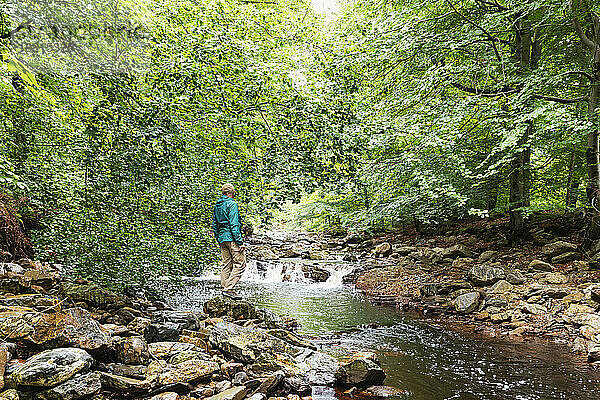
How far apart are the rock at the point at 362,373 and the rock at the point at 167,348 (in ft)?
6.72

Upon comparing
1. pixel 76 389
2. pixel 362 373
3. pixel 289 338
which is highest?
pixel 76 389

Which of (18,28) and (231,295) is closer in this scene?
(18,28)

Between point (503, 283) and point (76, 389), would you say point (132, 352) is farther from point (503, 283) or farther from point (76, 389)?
point (503, 283)

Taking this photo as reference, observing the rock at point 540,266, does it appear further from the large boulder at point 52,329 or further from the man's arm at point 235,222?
the large boulder at point 52,329

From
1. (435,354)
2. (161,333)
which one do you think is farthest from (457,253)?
(161,333)

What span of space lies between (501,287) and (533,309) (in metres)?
1.16

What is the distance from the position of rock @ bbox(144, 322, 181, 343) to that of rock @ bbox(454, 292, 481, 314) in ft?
21.4

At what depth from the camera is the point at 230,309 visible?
24.3 feet

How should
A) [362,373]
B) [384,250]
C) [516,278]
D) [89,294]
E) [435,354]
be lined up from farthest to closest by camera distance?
1. [384,250]
2. [516,278]
3. [435,354]
4. [89,294]
5. [362,373]

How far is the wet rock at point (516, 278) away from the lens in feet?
31.1

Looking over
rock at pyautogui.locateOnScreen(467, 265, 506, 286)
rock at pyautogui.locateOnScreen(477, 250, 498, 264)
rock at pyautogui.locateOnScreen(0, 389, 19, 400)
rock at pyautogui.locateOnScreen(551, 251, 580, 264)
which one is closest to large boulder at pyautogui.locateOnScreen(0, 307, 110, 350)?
rock at pyautogui.locateOnScreen(0, 389, 19, 400)

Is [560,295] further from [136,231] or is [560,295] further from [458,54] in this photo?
[136,231]

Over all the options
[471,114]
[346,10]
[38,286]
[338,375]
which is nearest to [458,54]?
[471,114]

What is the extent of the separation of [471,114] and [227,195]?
7.21 meters
